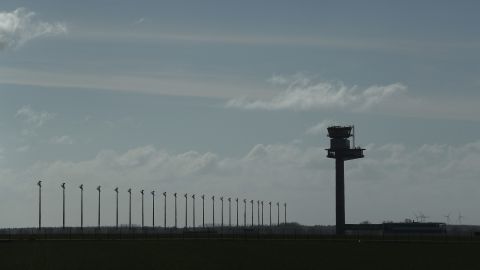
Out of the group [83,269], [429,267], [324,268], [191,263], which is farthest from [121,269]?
[429,267]

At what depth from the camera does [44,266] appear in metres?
68.9

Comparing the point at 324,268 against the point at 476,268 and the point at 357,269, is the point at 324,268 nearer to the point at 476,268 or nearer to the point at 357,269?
the point at 357,269

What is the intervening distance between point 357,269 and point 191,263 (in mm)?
15708

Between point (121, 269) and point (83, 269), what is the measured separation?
2.94 metres

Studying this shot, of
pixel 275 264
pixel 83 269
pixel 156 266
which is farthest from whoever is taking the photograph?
pixel 275 264

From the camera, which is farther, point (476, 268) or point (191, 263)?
point (191, 263)

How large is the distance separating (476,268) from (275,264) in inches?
687

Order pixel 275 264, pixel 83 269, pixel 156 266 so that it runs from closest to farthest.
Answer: pixel 83 269, pixel 156 266, pixel 275 264

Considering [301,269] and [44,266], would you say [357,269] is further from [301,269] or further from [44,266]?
[44,266]

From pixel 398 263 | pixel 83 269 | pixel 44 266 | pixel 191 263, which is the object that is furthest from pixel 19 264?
pixel 398 263

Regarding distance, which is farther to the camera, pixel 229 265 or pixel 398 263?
pixel 398 263

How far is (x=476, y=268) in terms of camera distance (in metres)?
72.0

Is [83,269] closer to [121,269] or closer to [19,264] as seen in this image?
[121,269]

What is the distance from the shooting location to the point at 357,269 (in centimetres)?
7100
